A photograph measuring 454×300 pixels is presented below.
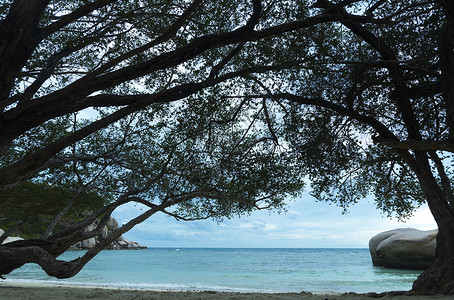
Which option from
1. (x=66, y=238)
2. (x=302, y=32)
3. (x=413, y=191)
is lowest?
(x=66, y=238)

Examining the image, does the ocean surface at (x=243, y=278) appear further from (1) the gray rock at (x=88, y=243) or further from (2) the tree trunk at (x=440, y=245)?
(1) the gray rock at (x=88, y=243)

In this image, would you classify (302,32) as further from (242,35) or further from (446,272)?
(446,272)

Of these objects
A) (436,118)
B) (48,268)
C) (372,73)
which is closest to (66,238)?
(48,268)

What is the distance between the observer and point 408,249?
2814 cm

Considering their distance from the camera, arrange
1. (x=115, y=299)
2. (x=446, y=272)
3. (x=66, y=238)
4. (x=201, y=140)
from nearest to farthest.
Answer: (x=115, y=299) → (x=446, y=272) → (x=66, y=238) → (x=201, y=140)

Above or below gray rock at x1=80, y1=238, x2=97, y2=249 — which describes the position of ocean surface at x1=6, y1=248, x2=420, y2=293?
below

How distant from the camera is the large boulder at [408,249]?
88.6 feet

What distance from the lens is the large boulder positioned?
27.0 meters

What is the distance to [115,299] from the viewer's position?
8.21m

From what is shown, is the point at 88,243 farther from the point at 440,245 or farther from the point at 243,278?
the point at 440,245

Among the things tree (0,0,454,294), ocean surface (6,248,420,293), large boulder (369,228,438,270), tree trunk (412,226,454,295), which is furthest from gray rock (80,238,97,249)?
tree trunk (412,226,454,295)

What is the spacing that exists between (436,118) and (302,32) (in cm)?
487

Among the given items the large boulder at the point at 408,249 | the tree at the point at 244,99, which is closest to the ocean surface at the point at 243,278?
the large boulder at the point at 408,249

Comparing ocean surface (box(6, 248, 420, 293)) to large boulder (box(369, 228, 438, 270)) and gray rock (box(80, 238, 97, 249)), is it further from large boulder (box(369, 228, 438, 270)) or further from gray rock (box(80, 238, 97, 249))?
gray rock (box(80, 238, 97, 249))
